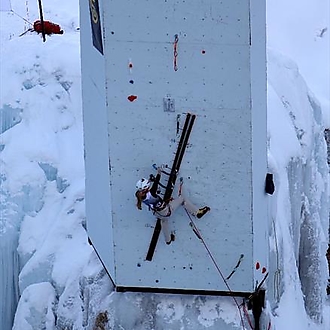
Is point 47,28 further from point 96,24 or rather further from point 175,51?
point 175,51

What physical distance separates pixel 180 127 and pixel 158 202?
1.81ft

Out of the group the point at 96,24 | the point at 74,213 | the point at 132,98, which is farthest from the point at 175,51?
the point at 74,213

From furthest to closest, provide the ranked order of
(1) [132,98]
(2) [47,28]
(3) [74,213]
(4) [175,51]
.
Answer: (2) [47,28], (3) [74,213], (1) [132,98], (4) [175,51]

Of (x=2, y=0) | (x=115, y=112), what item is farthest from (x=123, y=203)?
(x=2, y=0)

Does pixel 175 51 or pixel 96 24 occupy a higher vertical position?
pixel 96 24

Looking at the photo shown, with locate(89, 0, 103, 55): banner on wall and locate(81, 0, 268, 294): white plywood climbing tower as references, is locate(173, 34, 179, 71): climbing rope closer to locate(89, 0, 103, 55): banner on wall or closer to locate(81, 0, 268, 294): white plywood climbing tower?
locate(81, 0, 268, 294): white plywood climbing tower

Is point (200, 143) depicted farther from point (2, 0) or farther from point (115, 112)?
point (2, 0)

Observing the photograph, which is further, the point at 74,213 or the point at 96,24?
the point at 74,213

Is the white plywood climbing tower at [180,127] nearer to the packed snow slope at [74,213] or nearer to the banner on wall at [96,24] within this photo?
the banner on wall at [96,24]

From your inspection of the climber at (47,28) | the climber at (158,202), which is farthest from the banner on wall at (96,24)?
the climber at (47,28)

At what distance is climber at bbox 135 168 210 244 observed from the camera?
235 inches

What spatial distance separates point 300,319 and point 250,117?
291 cm

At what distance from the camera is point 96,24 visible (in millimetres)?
6020

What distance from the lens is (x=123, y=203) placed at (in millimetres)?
6207
